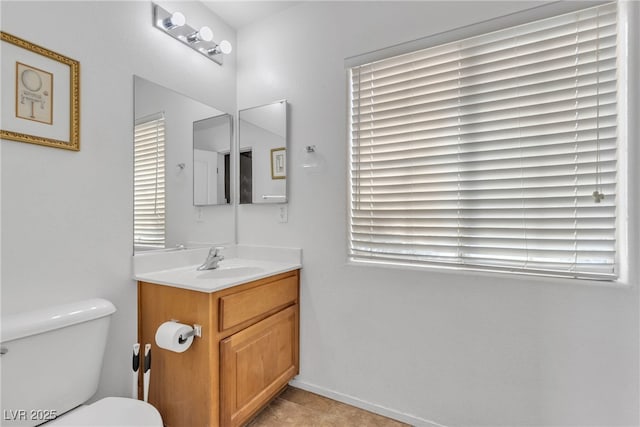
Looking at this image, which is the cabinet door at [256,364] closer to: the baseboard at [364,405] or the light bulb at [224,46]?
the baseboard at [364,405]

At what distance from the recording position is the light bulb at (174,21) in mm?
1628

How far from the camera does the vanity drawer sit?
1398mm

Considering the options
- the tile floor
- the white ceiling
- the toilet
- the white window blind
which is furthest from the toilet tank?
the white ceiling

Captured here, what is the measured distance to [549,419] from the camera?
131 cm

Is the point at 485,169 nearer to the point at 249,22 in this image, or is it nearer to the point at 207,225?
the point at 207,225

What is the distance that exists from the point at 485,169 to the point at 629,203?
533mm

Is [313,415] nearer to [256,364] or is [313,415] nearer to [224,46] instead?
[256,364]

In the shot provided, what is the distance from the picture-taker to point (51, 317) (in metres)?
1.13

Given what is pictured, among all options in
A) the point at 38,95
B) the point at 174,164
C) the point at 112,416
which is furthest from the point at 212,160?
the point at 112,416

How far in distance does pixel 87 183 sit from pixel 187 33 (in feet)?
3.50

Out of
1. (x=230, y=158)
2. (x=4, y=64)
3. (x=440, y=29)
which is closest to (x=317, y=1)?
(x=440, y=29)

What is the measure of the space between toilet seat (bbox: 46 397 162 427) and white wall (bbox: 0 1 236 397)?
267mm

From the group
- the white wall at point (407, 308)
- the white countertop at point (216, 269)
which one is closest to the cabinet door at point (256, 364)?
the white wall at point (407, 308)

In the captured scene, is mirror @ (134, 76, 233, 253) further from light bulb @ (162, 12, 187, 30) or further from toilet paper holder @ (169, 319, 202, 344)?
toilet paper holder @ (169, 319, 202, 344)
